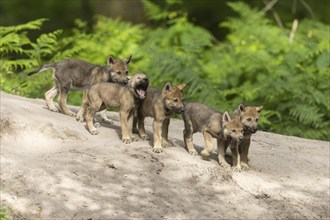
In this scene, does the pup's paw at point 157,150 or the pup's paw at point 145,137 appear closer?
the pup's paw at point 157,150

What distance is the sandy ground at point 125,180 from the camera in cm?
789

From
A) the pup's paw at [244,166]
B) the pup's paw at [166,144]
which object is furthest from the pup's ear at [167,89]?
the pup's paw at [244,166]

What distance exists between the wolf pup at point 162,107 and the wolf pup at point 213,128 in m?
0.31

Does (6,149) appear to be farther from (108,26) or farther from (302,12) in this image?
(302,12)

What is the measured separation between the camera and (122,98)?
31.6ft

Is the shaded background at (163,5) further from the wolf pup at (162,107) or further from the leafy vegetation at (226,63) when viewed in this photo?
the wolf pup at (162,107)

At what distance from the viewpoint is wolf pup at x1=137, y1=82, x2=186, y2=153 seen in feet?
30.5

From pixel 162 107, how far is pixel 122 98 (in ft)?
1.97

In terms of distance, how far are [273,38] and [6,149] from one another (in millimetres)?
10053

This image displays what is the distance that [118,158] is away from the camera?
8836 millimetres

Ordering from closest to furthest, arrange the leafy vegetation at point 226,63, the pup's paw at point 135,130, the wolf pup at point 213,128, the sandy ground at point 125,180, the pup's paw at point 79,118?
1. the sandy ground at point 125,180
2. the wolf pup at point 213,128
3. the pup's paw at point 135,130
4. the pup's paw at point 79,118
5. the leafy vegetation at point 226,63

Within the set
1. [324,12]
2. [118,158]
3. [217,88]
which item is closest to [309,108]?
[217,88]

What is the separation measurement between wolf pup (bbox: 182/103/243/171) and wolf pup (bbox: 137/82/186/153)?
31 centimetres

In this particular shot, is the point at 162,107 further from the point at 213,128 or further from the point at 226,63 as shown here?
the point at 226,63
